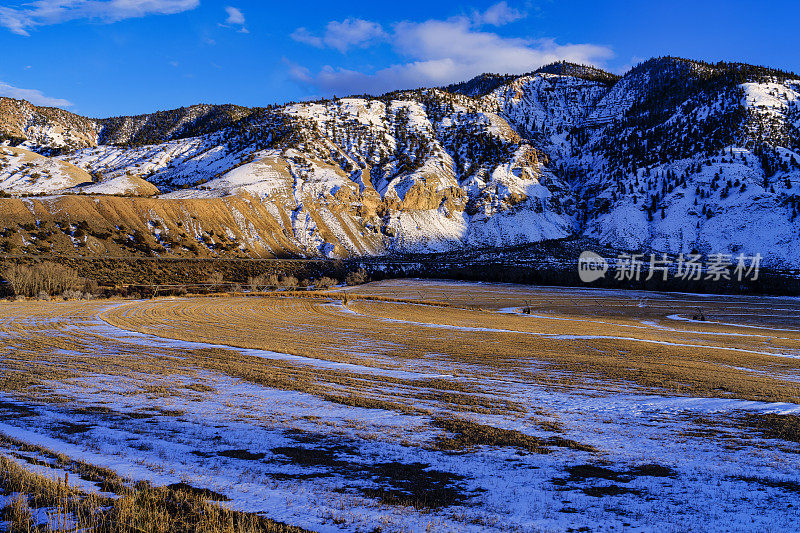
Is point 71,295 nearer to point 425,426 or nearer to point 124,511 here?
point 425,426

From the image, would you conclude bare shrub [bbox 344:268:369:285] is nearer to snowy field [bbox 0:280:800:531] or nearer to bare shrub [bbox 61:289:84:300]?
bare shrub [bbox 61:289:84:300]

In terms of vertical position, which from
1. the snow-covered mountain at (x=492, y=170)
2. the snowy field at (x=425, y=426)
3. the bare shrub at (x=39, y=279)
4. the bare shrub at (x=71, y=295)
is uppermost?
the snow-covered mountain at (x=492, y=170)

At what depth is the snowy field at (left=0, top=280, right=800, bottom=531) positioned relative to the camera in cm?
575

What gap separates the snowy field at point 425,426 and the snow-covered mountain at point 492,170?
65935mm

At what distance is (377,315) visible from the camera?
3644 centimetres

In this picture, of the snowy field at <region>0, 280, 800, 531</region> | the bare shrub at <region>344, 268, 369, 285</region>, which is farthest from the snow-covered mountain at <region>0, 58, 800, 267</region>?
the snowy field at <region>0, 280, 800, 531</region>

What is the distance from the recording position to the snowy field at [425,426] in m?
5.75

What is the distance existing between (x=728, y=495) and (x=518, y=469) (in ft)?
8.33

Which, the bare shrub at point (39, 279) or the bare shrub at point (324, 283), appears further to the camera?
the bare shrub at point (324, 283)

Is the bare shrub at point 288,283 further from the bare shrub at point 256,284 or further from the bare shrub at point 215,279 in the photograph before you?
the bare shrub at point 215,279

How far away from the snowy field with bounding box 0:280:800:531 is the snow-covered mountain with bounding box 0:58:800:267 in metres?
65.9

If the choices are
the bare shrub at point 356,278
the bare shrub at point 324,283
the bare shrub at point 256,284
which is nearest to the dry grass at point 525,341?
the bare shrub at point 256,284

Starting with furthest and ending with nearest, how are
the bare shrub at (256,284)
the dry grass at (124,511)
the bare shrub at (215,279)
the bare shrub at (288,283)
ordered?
the bare shrub at (288,283) < the bare shrub at (215,279) < the bare shrub at (256,284) < the dry grass at (124,511)

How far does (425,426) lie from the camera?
8.84 meters
